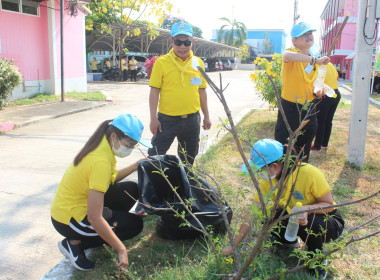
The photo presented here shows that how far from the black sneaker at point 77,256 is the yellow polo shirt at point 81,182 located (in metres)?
0.19

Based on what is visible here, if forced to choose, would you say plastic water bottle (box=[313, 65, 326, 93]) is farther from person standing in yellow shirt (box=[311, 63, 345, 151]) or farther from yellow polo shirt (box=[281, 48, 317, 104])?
person standing in yellow shirt (box=[311, 63, 345, 151])

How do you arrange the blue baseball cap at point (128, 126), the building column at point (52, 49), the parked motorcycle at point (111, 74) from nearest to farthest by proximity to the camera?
the blue baseball cap at point (128, 126) → the building column at point (52, 49) → the parked motorcycle at point (111, 74)

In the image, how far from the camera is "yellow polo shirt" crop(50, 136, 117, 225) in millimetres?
2291

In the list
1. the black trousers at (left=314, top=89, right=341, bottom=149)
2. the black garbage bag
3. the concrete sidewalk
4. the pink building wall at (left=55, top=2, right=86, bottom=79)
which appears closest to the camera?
the black garbage bag

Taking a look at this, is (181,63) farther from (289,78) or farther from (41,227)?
(41,227)

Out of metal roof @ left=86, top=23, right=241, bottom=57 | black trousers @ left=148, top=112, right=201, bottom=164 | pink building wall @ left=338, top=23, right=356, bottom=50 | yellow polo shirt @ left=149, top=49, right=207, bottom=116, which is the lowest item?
black trousers @ left=148, top=112, right=201, bottom=164

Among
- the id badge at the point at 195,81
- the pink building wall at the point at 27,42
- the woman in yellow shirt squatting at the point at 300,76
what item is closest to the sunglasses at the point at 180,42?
the id badge at the point at 195,81

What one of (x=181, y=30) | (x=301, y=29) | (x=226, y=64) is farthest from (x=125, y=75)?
(x=226, y=64)

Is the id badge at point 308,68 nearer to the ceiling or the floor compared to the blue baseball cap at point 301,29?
nearer to the floor

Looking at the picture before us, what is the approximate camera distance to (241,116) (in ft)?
29.1

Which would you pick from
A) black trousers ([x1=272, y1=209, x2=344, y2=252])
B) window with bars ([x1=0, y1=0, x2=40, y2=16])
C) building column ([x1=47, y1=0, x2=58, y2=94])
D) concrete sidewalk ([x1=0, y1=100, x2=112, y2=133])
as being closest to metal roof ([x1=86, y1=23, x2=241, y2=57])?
building column ([x1=47, y1=0, x2=58, y2=94])

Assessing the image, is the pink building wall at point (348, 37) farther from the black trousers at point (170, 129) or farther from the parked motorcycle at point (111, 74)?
the black trousers at point (170, 129)

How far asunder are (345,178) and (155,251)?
9.04ft

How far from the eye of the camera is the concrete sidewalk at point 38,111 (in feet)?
23.9
